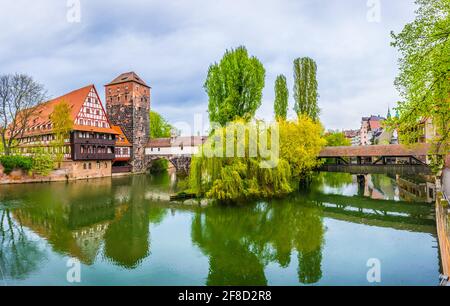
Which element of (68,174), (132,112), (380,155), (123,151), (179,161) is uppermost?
(132,112)

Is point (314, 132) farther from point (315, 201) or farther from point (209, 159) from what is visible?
point (209, 159)

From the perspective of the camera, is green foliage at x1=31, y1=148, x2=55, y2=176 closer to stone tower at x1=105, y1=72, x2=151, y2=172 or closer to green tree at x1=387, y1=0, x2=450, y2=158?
stone tower at x1=105, y1=72, x2=151, y2=172

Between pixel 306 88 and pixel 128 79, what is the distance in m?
21.9

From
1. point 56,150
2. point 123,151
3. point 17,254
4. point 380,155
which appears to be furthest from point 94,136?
point 380,155

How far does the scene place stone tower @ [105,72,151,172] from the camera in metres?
35.9

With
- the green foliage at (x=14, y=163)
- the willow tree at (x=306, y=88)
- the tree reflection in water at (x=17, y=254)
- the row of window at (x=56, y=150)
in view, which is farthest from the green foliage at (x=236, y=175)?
the row of window at (x=56, y=150)

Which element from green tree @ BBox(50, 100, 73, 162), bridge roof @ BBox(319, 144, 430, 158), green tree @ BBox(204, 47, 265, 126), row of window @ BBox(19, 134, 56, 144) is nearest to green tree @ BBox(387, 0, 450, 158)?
bridge roof @ BBox(319, 144, 430, 158)

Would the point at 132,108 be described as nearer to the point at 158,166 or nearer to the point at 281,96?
the point at 158,166

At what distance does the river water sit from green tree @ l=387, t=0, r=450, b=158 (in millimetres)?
3646

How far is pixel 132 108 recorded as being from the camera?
3566 cm

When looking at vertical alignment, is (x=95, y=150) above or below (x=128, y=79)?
below
